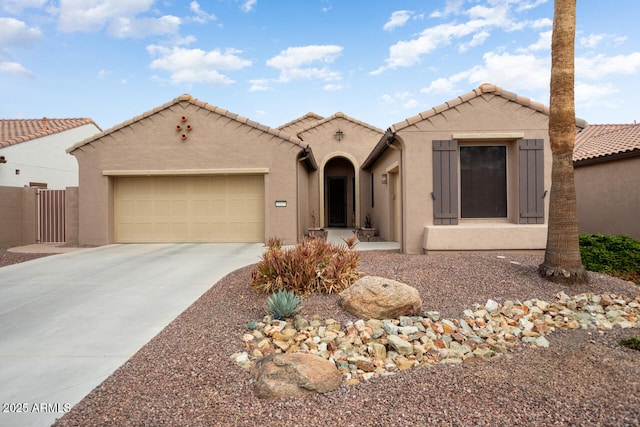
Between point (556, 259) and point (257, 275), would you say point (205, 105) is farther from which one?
point (556, 259)

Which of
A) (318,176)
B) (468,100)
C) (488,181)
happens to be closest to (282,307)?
(488,181)

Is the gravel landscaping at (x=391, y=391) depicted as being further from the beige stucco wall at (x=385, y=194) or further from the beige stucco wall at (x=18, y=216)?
the beige stucco wall at (x=18, y=216)

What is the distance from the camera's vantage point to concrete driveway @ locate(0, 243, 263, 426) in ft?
9.86

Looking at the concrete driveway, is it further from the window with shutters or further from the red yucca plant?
the window with shutters

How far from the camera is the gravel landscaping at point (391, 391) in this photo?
2469 mm

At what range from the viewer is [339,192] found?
18000mm

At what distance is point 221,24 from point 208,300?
9.63 m

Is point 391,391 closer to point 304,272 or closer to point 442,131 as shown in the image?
point 304,272

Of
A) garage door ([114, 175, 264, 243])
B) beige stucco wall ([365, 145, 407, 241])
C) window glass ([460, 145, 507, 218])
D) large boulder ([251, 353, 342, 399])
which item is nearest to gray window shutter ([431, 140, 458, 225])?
window glass ([460, 145, 507, 218])

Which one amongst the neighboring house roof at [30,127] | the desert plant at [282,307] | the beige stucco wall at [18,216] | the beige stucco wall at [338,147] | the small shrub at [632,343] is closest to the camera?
the small shrub at [632,343]

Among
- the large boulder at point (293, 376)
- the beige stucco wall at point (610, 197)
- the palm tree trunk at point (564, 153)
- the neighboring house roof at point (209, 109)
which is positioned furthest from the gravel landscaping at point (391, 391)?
the beige stucco wall at point (610, 197)

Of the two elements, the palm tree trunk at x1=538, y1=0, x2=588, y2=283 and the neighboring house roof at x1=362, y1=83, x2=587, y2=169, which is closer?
the palm tree trunk at x1=538, y1=0, x2=588, y2=283

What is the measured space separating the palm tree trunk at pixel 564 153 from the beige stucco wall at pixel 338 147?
417 inches

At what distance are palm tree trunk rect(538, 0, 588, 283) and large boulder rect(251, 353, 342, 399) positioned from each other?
4.24 meters
